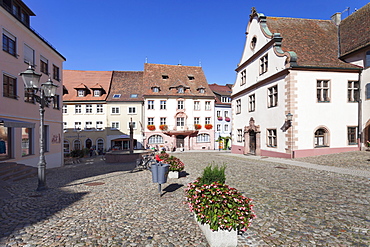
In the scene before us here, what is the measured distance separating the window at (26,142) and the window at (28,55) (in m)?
5.07

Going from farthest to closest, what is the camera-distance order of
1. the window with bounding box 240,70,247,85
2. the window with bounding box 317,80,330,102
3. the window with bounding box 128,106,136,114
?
the window with bounding box 128,106,136,114 → the window with bounding box 240,70,247,85 → the window with bounding box 317,80,330,102

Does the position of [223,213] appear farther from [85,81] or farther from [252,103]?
[85,81]

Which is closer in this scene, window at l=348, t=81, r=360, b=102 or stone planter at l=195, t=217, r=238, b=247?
stone planter at l=195, t=217, r=238, b=247

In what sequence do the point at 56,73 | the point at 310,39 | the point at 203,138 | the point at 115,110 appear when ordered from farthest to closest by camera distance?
the point at 203,138, the point at 115,110, the point at 56,73, the point at 310,39

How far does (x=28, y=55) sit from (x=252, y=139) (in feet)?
71.4

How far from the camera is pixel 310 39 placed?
2112 cm

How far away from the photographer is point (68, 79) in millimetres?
40281

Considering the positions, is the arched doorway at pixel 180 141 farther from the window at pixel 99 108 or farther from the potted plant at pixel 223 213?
the potted plant at pixel 223 213

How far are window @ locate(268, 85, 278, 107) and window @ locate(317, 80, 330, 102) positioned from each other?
3.32m

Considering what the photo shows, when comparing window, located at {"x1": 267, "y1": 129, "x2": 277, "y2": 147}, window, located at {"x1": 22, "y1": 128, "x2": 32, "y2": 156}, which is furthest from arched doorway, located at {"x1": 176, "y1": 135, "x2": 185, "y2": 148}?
window, located at {"x1": 22, "y1": 128, "x2": 32, "y2": 156}

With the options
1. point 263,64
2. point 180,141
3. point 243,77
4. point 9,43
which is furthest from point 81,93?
point 263,64

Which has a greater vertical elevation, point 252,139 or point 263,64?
point 263,64

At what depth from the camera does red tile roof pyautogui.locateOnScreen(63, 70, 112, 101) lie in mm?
37600

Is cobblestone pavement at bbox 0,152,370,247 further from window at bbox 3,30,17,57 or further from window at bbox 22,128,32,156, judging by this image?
window at bbox 3,30,17,57
